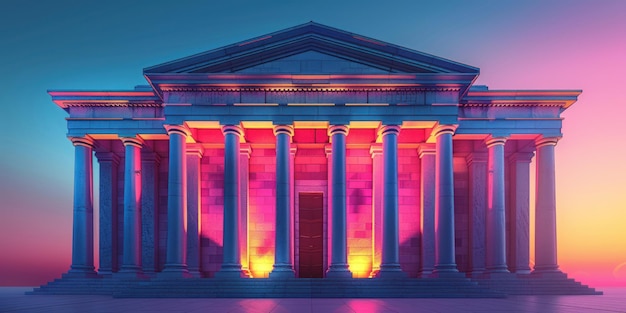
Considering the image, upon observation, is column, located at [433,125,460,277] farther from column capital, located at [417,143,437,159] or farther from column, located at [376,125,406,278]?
column capital, located at [417,143,437,159]

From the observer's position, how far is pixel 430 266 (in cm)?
5044

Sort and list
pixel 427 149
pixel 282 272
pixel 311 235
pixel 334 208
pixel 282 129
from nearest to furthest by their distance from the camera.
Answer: pixel 282 272, pixel 334 208, pixel 282 129, pixel 427 149, pixel 311 235

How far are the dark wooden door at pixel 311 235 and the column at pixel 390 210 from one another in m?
11.1

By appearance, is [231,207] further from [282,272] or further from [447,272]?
[447,272]

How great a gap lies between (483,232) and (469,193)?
4.39m

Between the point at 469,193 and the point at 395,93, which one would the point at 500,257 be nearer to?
the point at 469,193

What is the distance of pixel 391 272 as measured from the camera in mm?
42438

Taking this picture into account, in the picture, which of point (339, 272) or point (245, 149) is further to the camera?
point (245, 149)

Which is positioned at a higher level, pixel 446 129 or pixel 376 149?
pixel 446 129

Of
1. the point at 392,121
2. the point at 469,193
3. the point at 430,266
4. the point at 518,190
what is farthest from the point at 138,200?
the point at 518,190

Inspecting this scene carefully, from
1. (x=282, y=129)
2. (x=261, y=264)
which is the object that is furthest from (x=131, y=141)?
(x=261, y=264)

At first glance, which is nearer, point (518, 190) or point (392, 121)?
point (392, 121)

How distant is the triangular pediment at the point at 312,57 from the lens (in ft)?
144

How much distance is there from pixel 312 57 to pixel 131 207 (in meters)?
22.2
